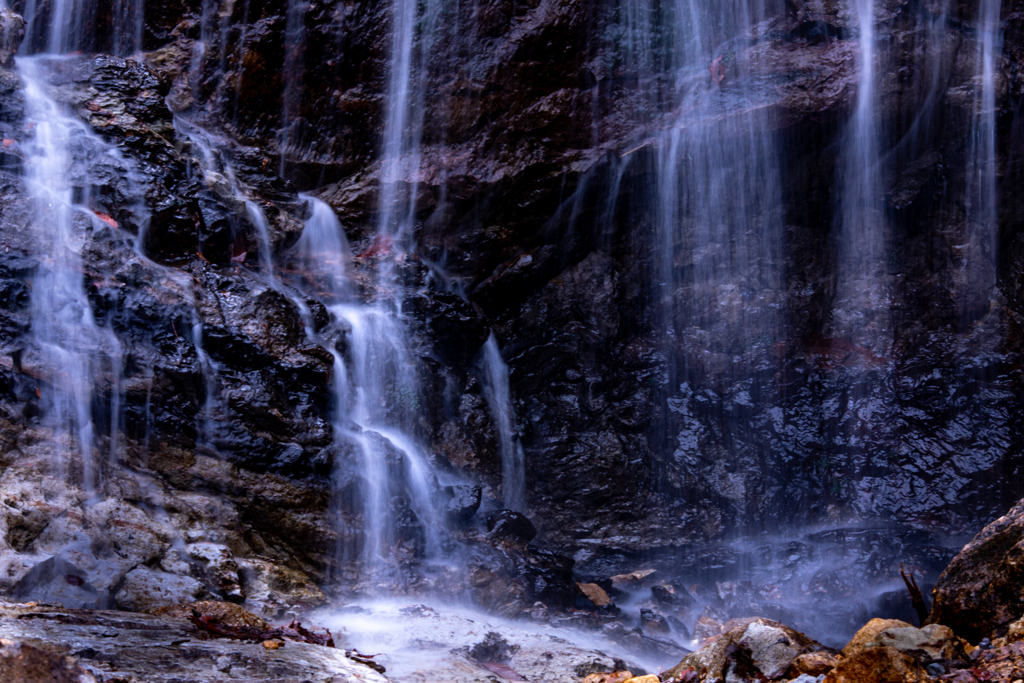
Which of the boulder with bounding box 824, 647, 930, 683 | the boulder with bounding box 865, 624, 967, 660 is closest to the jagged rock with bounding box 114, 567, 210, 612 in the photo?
the boulder with bounding box 824, 647, 930, 683

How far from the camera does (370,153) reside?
9.39 meters

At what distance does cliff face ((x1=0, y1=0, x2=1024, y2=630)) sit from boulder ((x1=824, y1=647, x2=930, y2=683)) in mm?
5557

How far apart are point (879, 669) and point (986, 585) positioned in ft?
3.20

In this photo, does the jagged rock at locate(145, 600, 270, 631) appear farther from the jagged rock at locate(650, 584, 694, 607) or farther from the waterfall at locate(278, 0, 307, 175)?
the waterfall at locate(278, 0, 307, 175)

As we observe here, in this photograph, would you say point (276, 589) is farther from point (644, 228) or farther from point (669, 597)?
point (644, 228)

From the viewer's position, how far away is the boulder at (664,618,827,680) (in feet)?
12.0

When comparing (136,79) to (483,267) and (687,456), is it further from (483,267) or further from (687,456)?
(687,456)

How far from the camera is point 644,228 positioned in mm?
9453

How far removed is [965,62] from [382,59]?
7303 millimetres

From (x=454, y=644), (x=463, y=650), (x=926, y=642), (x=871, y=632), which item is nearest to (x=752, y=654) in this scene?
(x=871, y=632)

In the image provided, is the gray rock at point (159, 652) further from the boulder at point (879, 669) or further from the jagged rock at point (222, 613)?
the boulder at point (879, 669)

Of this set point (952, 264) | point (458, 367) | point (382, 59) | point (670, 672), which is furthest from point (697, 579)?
point (382, 59)

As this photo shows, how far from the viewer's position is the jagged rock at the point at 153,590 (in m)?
4.60

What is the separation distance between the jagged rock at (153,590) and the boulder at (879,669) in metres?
4.00
